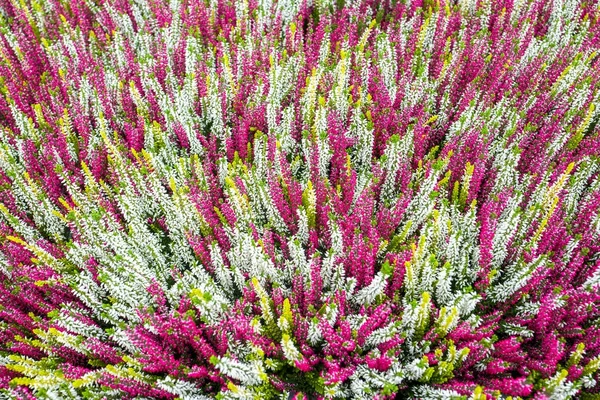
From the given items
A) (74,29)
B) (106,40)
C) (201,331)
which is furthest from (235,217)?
(74,29)

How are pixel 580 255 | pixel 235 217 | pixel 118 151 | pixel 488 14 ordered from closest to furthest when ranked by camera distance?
pixel 580 255
pixel 235 217
pixel 118 151
pixel 488 14

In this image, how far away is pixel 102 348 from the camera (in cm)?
238

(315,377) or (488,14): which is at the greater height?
(488,14)

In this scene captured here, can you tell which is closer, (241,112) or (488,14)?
(241,112)

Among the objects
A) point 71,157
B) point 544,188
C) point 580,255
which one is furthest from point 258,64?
point 580,255

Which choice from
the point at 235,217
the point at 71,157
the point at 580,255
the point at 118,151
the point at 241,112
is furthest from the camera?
the point at 241,112

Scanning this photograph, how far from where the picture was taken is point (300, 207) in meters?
2.77

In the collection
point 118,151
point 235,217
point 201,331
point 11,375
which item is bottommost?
point 11,375

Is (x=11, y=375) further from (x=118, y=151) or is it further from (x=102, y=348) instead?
(x=118, y=151)

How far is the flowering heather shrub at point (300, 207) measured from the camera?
2.34 m

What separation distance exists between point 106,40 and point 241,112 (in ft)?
5.98

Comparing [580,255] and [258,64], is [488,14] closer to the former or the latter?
[258,64]

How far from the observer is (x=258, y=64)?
3.85 m

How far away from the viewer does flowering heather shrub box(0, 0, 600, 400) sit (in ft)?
7.68
